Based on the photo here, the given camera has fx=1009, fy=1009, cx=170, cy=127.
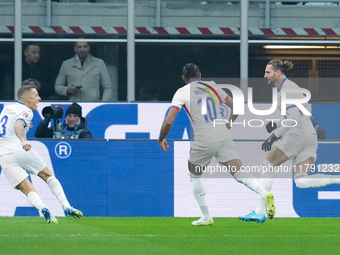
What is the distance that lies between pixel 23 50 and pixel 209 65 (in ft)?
9.54

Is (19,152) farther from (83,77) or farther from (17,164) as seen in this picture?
(83,77)

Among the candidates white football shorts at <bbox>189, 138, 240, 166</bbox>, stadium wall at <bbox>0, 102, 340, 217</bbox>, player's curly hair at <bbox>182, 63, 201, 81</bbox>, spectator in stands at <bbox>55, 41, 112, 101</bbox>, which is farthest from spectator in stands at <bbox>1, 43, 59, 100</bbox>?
white football shorts at <bbox>189, 138, 240, 166</bbox>

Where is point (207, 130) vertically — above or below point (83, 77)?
below

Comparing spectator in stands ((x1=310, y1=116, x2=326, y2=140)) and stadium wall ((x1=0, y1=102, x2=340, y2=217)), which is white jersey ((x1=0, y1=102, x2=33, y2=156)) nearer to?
stadium wall ((x1=0, y1=102, x2=340, y2=217))

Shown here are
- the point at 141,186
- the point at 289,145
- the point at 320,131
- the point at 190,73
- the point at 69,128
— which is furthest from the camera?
the point at 320,131

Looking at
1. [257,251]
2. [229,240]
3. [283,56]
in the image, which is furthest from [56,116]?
[257,251]

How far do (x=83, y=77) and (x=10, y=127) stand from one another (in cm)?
385

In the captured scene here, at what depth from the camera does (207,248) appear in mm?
8906

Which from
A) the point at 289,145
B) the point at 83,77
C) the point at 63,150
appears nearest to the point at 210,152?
the point at 289,145

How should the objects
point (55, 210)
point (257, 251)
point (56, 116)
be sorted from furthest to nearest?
1. point (56, 116)
2. point (55, 210)
3. point (257, 251)

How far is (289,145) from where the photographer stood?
12055 millimetres

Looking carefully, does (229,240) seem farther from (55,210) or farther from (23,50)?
(23,50)

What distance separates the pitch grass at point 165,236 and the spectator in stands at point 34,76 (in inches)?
128

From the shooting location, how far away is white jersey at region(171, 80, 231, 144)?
1123 centimetres
